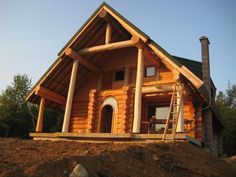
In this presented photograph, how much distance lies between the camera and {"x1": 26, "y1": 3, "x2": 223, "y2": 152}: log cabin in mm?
12242

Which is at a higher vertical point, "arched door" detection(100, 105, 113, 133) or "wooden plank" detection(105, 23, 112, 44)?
"wooden plank" detection(105, 23, 112, 44)

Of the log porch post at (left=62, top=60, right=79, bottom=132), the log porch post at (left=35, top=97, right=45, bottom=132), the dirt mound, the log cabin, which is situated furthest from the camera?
the log porch post at (left=35, top=97, right=45, bottom=132)

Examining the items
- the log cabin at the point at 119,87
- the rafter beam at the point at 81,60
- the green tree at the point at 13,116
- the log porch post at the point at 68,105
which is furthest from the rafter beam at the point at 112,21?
the green tree at the point at 13,116

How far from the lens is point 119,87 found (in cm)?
1553

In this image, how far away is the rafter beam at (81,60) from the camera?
14.1 m

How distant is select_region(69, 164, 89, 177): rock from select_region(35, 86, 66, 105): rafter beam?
10.6 m

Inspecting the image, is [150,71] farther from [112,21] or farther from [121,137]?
A: [121,137]

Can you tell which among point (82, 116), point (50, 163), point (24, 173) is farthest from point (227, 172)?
point (82, 116)

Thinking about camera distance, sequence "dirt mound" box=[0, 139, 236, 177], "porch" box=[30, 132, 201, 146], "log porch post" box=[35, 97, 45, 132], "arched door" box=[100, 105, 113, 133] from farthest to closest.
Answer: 1. "arched door" box=[100, 105, 113, 133]
2. "log porch post" box=[35, 97, 45, 132]
3. "porch" box=[30, 132, 201, 146]
4. "dirt mound" box=[0, 139, 236, 177]

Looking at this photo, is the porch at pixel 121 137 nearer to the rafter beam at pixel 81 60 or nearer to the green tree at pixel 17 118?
the rafter beam at pixel 81 60

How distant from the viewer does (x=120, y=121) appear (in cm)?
1375

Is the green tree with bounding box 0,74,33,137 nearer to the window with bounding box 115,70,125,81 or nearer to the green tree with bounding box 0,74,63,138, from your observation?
the green tree with bounding box 0,74,63,138

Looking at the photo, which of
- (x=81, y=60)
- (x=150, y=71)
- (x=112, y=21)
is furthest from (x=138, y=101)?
(x=112, y=21)

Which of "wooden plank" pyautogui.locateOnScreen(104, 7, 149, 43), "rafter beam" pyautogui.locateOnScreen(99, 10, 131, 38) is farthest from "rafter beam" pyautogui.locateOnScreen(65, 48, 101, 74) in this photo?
"wooden plank" pyautogui.locateOnScreen(104, 7, 149, 43)
